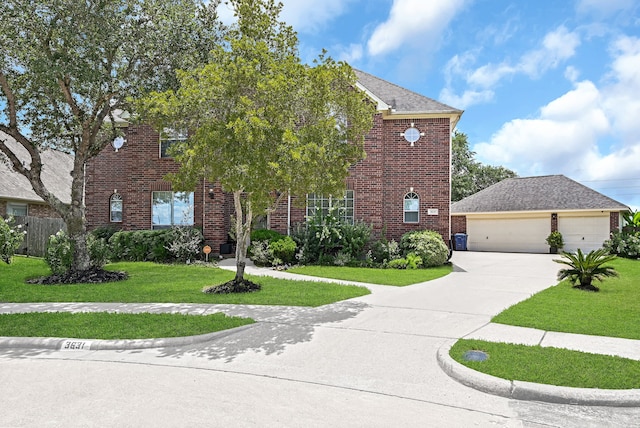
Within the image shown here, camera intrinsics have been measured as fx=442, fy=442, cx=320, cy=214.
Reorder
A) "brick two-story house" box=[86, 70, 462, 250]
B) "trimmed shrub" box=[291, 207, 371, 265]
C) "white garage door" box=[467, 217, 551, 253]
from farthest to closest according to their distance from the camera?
"white garage door" box=[467, 217, 551, 253] < "brick two-story house" box=[86, 70, 462, 250] < "trimmed shrub" box=[291, 207, 371, 265]


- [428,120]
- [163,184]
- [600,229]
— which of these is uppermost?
[428,120]

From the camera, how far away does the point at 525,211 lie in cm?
2538

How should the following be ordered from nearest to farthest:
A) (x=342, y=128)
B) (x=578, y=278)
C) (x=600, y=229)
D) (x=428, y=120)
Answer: (x=342, y=128) < (x=578, y=278) < (x=428, y=120) < (x=600, y=229)

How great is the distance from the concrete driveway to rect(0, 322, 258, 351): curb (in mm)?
141

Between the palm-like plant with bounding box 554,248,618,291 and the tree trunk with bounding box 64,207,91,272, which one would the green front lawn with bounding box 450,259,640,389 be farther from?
the tree trunk with bounding box 64,207,91,272

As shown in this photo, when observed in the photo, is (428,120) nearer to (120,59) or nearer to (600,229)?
(120,59)

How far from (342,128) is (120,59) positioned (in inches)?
303

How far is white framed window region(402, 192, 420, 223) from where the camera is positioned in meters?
17.8

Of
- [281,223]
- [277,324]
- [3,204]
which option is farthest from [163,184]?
[277,324]

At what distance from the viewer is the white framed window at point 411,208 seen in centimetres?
1783

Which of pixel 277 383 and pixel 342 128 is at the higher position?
pixel 342 128

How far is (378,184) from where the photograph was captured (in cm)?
1742

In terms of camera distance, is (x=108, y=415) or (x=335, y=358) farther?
(x=335, y=358)

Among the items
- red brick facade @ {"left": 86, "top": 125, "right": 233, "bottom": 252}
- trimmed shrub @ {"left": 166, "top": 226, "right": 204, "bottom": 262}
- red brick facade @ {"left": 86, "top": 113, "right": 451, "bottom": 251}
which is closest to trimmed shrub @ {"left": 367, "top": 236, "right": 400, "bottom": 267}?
red brick facade @ {"left": 86, "top": 113, "right": 451, "bottom": 251}
